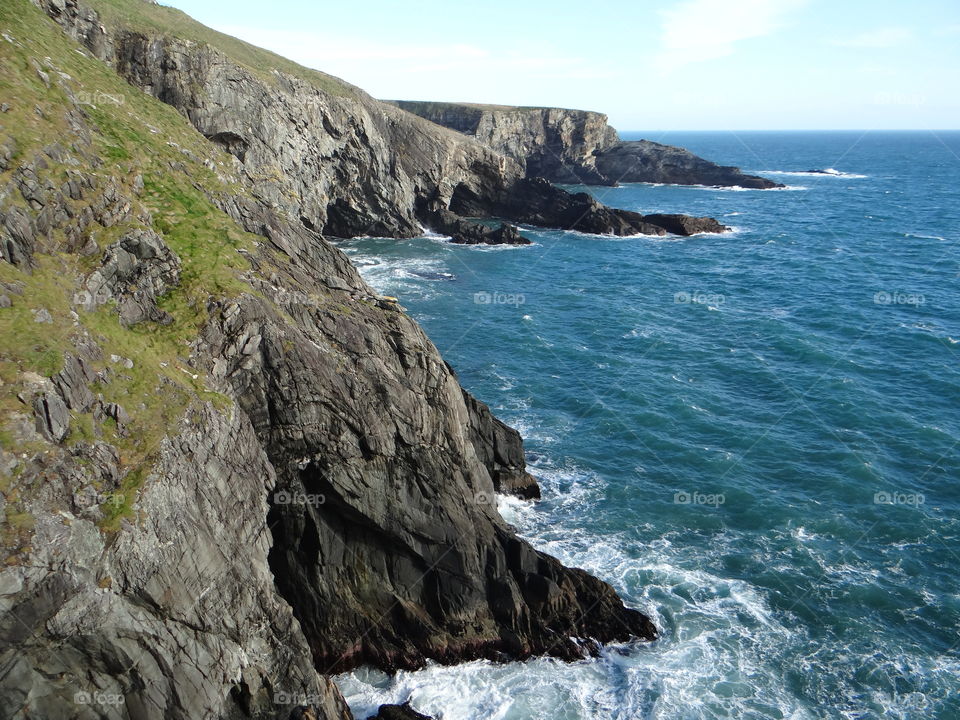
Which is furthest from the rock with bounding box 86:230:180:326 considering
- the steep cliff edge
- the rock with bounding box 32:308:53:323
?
the steep cliff edge

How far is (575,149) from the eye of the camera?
155500 mm

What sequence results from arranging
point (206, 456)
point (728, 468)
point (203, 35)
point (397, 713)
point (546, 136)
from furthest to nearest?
point (546, 136)
point (203, 35)
point (728, 468)
point (397, 713)
point (206, 456)

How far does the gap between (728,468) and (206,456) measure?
26909 millimetres

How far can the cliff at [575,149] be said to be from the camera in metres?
141

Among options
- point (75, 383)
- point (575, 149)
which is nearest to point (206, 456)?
point (75, 383)

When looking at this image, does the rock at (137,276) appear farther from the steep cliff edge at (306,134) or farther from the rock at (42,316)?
the steep cliff edge at (306,134)

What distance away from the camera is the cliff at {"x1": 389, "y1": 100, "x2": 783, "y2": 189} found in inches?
5566

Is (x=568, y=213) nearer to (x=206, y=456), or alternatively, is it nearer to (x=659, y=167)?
(x=659, y=167)

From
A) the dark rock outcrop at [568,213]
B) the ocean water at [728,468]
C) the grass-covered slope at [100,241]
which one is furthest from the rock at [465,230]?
the grass-covered slope at [100,241]

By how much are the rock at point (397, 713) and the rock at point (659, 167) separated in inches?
5839

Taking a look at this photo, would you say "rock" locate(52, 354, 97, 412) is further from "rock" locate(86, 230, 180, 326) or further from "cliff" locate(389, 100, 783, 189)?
"cliff" locate(389, 100, 783, 189)

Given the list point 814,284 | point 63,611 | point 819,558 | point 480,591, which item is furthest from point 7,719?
point 814,284

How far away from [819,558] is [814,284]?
159 ft

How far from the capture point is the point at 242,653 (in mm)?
19594
